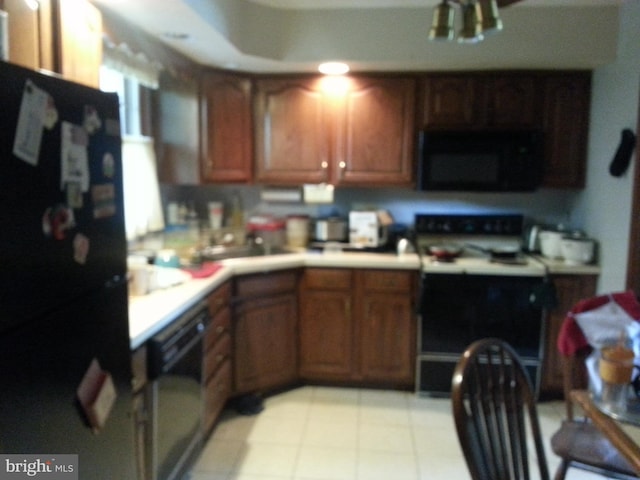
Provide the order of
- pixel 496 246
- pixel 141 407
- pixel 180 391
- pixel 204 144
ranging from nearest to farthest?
pixel 141 407
pixel 180 391
pixel 204 144
pixel 496 246

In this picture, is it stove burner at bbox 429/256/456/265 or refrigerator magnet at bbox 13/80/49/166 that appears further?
stove burner at bbox 429/256/456/265

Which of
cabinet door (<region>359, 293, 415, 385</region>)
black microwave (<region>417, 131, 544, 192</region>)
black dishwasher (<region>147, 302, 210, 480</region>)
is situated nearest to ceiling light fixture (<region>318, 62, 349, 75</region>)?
black microwave (<region>417, 131, 544, 192</region>)

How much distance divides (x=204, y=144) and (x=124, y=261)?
1963 mm

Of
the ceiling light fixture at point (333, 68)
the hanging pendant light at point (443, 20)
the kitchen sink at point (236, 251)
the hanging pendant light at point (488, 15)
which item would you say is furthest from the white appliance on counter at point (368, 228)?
the hanging pendant light at point (488, 15)

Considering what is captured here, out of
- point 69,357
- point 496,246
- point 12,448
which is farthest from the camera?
point 496,246

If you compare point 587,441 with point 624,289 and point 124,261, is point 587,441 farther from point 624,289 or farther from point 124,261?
point 124,261

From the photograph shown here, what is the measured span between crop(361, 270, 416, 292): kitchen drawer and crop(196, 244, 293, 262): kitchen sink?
1.91 ft

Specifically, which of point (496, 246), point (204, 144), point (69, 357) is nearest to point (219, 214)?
point (204, 144)

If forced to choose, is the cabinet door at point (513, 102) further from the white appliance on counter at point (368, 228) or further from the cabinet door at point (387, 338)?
the cabinet door at point (387, 338)

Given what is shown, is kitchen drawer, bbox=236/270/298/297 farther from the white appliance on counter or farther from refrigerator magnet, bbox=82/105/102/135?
refrigerator magnet, bbox=82/105/102/135

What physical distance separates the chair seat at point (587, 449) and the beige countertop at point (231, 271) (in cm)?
127

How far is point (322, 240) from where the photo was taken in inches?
142

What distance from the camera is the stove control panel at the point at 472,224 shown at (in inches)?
140

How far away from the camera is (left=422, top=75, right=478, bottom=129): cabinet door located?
3.29 m
